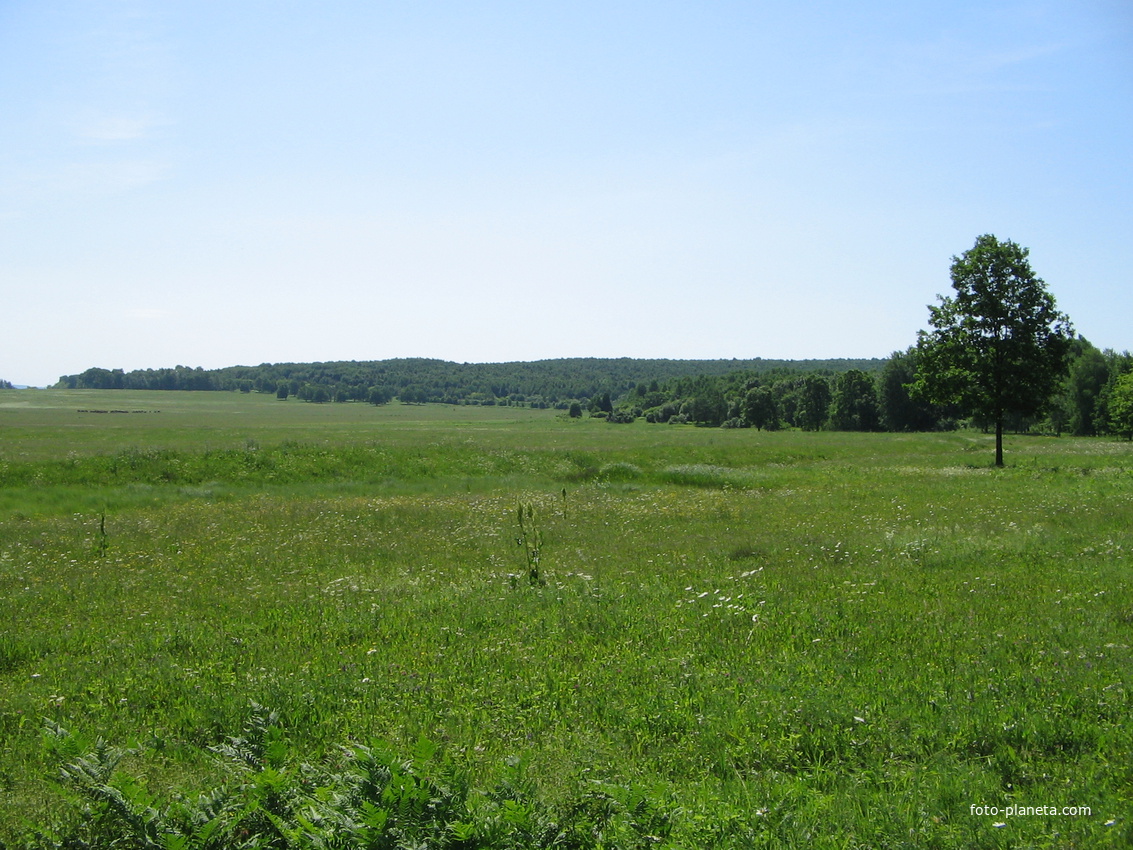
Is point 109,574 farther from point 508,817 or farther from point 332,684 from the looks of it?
point 508,817

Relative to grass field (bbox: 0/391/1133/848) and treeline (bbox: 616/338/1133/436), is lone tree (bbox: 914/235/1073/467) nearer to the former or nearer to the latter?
grass field (bbox: 0/391/1133/848)

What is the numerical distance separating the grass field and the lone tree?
2122 centimetres

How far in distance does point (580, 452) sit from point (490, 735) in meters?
38.3

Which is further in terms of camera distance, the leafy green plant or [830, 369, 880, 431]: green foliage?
[830, 369, 880, 431]: green foliage

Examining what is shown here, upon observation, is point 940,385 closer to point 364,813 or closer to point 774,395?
point 364,813

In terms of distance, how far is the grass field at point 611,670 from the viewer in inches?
188

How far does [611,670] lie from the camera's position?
7750 mm

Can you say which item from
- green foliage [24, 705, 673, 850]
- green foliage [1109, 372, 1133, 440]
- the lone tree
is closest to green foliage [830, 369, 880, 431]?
green foliage [1109, 372, 1133, 440]

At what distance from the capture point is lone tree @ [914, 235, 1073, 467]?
37.7 metres

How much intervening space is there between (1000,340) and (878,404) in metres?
67.1

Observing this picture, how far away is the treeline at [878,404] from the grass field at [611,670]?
64942mm

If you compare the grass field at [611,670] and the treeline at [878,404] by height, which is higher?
the treeline at [878,404]

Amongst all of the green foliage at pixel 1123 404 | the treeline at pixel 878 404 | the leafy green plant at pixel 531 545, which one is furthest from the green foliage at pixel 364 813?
the green foliage at pixel 1123 404

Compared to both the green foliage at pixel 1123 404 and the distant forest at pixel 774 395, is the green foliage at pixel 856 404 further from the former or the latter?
the green foliage at pixel 1123 404
